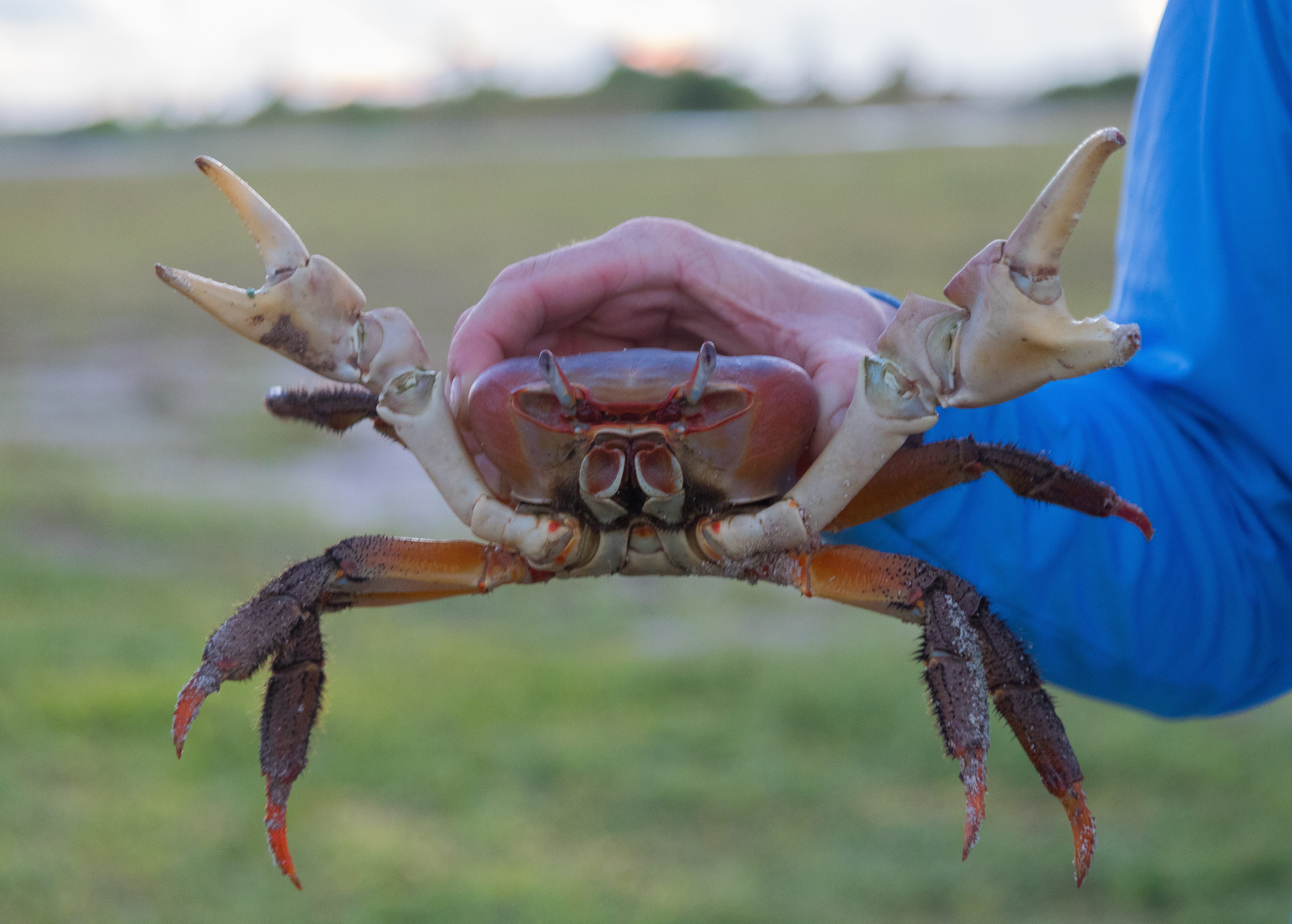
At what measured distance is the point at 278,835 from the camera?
5.52 feet

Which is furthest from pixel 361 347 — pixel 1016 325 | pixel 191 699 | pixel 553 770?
pixel 553 770

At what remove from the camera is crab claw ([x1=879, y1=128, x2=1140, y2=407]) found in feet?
4.59

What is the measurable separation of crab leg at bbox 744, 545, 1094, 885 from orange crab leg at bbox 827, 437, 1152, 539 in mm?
103

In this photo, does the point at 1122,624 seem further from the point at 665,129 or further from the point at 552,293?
the point at 665,129

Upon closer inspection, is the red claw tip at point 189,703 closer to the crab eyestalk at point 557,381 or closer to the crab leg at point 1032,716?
the crab eyestalk at point 557,381

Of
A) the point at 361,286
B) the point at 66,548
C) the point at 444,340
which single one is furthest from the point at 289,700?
the point at 361,286

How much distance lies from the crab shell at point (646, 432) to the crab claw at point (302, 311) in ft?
0.47

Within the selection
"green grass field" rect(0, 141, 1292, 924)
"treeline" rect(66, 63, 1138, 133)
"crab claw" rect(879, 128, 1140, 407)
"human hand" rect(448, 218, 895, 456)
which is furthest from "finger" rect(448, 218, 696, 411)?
"treeline" rect(66, 63, 1138, 133)

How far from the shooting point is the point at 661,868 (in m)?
3.87

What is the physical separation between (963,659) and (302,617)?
0.79 meters

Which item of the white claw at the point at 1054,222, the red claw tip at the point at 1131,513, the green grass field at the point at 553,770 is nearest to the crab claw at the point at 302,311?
the green grass field at the point at 553,770

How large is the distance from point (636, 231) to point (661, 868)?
263cm

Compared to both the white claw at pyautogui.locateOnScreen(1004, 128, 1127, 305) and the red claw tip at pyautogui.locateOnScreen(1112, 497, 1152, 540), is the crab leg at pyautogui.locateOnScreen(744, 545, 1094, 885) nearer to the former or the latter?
the red claw tip at pyautogui.locateOnScreen(1112, 497, 1152, 540)

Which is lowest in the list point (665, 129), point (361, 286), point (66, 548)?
point (665, 129)
